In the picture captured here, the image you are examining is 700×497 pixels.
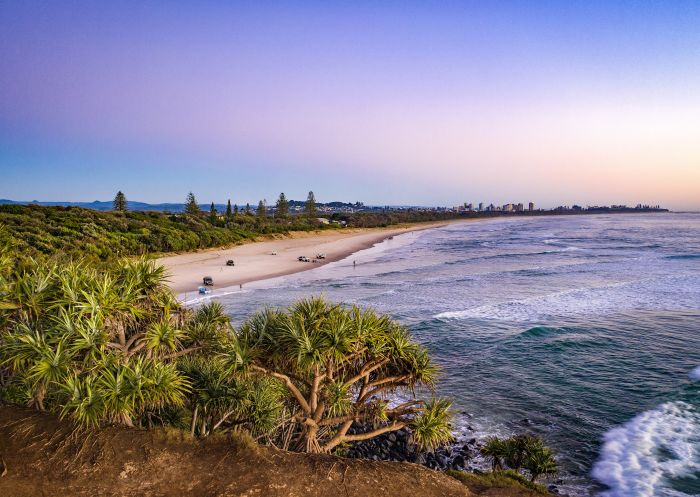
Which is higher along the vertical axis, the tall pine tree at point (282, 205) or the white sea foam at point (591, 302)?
the tall pine tree at point (282, 205)

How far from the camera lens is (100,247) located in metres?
50.3

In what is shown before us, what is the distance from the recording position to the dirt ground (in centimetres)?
761

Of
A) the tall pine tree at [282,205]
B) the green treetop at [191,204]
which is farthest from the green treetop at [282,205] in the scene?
the green treetop at [191,204]

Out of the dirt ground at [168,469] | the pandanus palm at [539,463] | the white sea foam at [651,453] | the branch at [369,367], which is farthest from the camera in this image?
the white sea foam at [651,453]

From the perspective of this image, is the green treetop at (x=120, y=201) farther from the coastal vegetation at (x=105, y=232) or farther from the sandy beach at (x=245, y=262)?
the sandy beach at (x=245, y=262)

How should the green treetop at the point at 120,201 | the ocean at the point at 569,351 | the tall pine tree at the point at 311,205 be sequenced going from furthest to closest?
the tall pine tree at the point at 311,205 → the green treetop at the point at 120,201 → the ocean at the point at 569,351

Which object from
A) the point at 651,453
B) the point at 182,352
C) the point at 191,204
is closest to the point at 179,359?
the point at 182,352

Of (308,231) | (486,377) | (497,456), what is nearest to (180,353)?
(497,456)

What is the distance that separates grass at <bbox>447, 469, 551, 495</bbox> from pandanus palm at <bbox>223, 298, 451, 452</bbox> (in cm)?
120

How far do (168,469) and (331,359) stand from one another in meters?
3.76

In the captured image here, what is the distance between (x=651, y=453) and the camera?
14508 millimetres

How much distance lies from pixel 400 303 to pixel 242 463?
27587mm

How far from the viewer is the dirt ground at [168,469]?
25.0ft

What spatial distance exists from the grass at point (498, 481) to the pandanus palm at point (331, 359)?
1199 mm
